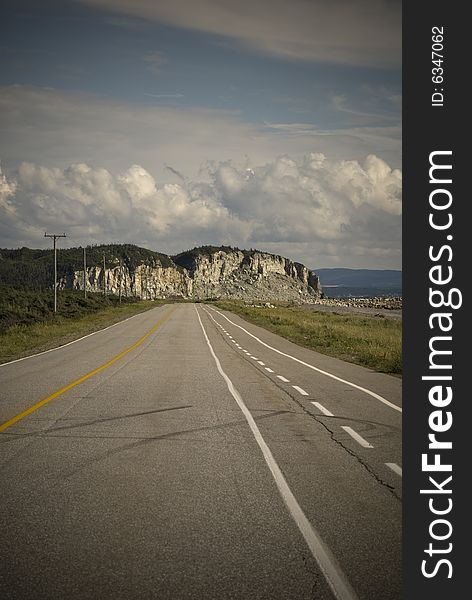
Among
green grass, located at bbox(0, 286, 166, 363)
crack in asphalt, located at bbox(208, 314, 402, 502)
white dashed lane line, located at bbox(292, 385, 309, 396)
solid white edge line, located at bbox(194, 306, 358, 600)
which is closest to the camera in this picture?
solid white edge line, located at bbox(194, 306, 358, 600)

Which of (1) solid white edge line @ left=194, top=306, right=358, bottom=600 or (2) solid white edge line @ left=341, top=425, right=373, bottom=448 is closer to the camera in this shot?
(1) solid white edge line @ left=194, top=306, right=358, bottom=600

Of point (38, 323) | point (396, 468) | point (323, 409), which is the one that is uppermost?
point (396, 468)

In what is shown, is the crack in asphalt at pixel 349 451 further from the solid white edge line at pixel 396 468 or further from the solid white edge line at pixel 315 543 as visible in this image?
the solid white edge line at pixel 315 543

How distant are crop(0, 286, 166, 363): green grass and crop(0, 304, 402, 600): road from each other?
42.7ft

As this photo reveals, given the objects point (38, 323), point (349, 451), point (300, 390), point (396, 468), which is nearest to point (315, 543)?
point (396, 468)

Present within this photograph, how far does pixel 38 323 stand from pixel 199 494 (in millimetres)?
43277

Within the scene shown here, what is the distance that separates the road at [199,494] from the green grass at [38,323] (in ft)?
42.7

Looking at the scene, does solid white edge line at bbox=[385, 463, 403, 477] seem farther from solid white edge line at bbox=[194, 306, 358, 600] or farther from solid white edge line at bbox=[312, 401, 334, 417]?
solid white edge line at bbox=[312, 401, 334, 417]

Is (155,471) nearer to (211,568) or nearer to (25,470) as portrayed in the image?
(25,470)

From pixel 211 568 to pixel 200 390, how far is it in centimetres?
1002

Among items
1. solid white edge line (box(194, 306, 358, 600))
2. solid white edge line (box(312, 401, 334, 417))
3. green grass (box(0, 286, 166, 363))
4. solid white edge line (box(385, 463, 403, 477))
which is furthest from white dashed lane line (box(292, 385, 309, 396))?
green grass (box(0, 286, 166, 363))

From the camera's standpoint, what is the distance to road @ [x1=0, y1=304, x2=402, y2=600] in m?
4.62

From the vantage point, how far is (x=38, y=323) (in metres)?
47.7

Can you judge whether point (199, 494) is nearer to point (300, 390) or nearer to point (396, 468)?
point (396, 468)
